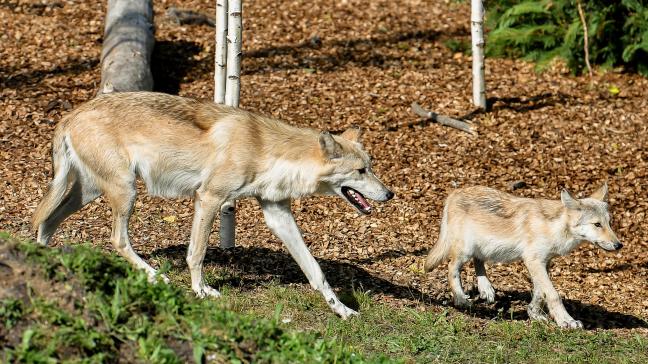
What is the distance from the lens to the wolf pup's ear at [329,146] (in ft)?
30.7

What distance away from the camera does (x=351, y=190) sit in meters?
9.75

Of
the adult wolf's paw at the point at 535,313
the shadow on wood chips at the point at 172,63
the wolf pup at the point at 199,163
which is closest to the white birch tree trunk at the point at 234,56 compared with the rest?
the wolf pup at the point at 199,163

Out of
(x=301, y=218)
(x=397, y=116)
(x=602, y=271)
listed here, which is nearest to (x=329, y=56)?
(x=397, y=116)

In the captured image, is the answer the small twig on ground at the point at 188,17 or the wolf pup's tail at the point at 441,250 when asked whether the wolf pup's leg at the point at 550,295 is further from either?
the small twig on ground at the point at 188,17

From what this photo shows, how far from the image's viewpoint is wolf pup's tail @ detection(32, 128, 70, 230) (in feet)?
31.2

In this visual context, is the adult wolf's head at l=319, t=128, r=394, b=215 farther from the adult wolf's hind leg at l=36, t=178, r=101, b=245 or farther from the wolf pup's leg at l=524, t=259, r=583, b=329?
the adult wolf's hind leg at l=36, t=178, r=101, b=245

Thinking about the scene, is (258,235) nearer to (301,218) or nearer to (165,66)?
(301,218)

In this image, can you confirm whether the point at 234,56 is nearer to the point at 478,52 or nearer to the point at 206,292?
the point at 206,292

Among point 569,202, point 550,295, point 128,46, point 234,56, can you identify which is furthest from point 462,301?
point 128,46

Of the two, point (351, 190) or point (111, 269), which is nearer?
point (111, 269)

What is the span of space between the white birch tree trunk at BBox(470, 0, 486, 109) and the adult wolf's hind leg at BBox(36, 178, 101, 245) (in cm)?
726

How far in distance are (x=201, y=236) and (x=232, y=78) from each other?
231 centimetres

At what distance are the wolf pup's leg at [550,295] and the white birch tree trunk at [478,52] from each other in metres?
5.61

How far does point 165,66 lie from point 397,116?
4.06m
